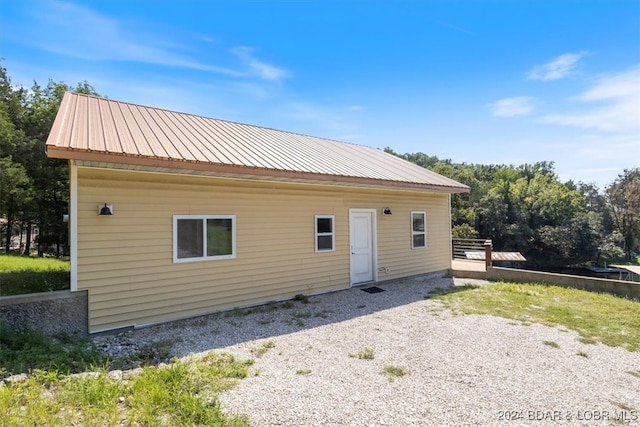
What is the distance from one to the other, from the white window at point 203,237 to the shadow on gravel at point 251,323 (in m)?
1.10

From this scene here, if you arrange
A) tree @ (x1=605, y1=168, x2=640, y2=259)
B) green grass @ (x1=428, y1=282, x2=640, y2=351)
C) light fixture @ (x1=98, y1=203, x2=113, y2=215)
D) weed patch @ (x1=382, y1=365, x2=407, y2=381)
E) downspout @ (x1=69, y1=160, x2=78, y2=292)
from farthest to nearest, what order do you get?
tree @ (x1=605, y1=168, x2=640, y2=259) → green grass @ (x1=428, y1=282, x2=640, y2=351) → light fixture @ (x1=98, y1=203, x2=113, y2=215) → downspout @ (x1=69, y1=160, x2=78, y2=292) → weed patch @ (x1=382, y1=365, x2=407, y2=381)

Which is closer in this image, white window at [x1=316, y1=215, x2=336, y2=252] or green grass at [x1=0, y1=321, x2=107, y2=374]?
green grass at [x1=0, y1=321, x2=107, y2=374]

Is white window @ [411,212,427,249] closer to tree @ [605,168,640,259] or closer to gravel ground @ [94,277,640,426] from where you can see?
gravel ground @ [94,277,640,426]

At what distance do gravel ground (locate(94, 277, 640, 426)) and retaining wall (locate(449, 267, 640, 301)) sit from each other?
12.2 ft

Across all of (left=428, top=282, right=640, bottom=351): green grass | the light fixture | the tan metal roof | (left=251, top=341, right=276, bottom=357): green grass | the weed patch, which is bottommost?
(left=428, top=282, right=640, bottom=351): green grass

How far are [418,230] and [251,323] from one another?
6065 mm

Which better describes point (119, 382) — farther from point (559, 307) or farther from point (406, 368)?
point (559, 307)

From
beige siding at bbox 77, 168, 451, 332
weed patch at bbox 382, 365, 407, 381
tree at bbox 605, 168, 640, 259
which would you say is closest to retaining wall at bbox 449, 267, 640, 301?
beige siding at bbox 77, 168, 451, 332

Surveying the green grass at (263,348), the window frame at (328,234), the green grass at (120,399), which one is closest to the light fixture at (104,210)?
the green grass at (120,399)

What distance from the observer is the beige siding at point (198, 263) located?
4918 millimetres

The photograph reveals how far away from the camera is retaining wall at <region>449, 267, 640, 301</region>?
7.41 meters

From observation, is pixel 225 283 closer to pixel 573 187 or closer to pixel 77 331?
pixel 77 331

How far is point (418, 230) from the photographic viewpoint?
974 cm

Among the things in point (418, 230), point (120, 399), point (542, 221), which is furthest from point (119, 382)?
point (542, 221)
